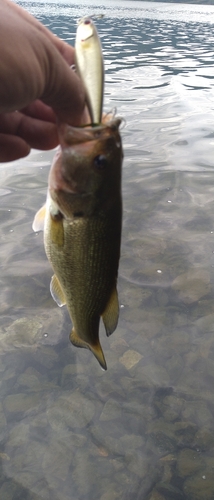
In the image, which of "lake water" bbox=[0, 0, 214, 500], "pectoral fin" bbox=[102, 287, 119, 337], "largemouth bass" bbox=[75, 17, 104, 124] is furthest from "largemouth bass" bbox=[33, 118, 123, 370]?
"lake water" bbox=[0, 0, 214, 500]

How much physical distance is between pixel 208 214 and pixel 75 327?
4.59 m

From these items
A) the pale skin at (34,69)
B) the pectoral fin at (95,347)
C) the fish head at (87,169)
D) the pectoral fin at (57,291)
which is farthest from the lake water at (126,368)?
the pale skin at (34,69)

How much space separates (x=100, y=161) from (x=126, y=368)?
8.70 feet

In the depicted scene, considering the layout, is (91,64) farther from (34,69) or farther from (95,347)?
(95,347)

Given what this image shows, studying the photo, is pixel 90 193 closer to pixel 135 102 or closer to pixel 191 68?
pixel 135 102

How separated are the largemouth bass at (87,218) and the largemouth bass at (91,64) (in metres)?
0.10

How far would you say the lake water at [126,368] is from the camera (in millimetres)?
3170

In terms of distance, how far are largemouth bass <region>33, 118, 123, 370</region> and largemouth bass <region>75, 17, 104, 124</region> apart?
0.10m

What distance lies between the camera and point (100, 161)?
1753 mm

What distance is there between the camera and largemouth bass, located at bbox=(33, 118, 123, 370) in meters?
1.74

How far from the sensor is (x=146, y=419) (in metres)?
3.52

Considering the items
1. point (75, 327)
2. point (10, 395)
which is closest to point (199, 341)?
point (10, 395)

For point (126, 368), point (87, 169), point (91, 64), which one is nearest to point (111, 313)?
point (87, 169)

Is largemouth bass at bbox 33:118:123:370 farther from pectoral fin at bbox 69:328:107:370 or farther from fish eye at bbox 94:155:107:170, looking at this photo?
pectoral fin at bbox 69:328:107:370
